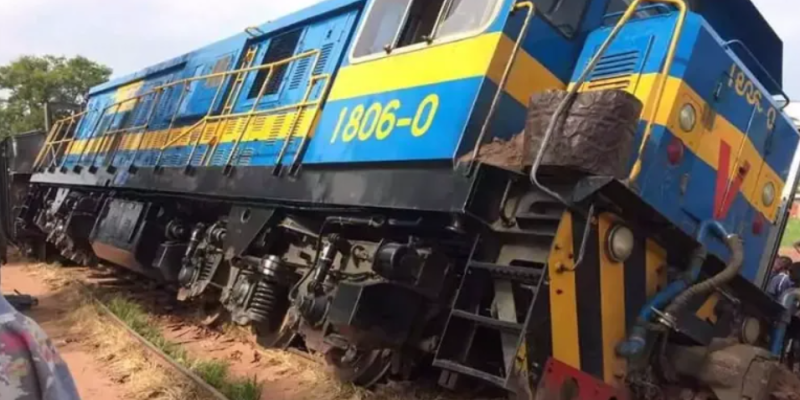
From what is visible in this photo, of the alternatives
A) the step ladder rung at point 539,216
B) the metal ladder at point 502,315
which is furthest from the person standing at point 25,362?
the step ladder rung at point 539,216

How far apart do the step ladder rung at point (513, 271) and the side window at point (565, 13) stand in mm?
1624

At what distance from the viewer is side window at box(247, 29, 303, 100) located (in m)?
7.28

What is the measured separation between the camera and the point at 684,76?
4.29 metres

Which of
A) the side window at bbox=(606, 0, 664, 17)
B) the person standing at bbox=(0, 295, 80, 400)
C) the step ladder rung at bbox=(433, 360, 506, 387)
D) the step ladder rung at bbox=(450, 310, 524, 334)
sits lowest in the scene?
the person standing at bbox=(0, 295, 80, 400)

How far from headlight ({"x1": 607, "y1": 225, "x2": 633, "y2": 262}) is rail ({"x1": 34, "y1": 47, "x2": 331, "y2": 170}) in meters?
2.65

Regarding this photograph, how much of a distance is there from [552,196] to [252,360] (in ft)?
13.6

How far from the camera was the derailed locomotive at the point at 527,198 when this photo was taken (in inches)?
151

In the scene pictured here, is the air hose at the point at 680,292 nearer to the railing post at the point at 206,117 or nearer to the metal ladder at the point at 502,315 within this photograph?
the metal ladder at the point at 502,315

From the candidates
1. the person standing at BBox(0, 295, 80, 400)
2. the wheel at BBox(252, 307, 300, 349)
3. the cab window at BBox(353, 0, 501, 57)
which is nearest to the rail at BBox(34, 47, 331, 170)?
the cab window at BBox(353, 0, 501, 57)

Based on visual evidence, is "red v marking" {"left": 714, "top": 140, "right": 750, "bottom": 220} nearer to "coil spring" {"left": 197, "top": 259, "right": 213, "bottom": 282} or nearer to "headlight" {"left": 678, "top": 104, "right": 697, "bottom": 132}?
"headlight" {"left": 678, "top": 104, "right": 697, "bottom": 132}

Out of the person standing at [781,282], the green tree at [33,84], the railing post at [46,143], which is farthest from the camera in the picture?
the green tree at [33,84]

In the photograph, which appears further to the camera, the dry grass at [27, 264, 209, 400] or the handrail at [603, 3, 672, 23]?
the dry grass at [27, 264, 209, 400]

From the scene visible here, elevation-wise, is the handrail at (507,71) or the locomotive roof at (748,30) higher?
the locomotive roof at (748,30)

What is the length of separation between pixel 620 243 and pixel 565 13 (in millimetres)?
1574
